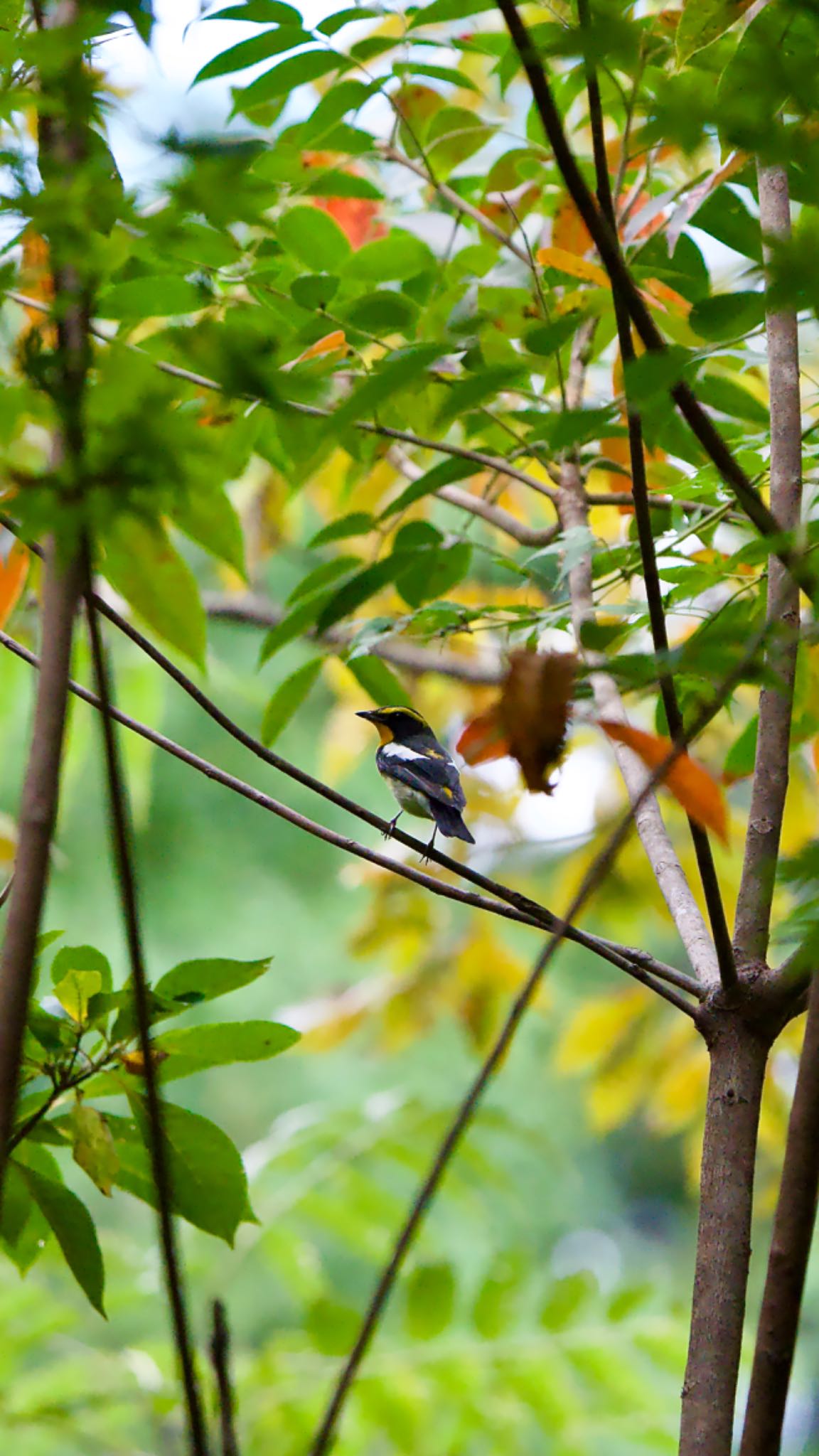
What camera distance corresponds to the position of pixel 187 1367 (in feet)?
1.35

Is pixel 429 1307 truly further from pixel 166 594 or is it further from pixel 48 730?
pixel 48 730

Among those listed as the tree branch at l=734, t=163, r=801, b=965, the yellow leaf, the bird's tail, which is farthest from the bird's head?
the tree branch at l=734, t=163, r=801, b=965

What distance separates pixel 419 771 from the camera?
1.65m

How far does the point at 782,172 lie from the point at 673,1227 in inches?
292

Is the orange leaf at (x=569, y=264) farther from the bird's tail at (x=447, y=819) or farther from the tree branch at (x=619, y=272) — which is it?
the bird's tail at (x=447, y=819)

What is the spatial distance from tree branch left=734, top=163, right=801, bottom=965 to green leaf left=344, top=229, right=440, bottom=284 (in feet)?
1.14

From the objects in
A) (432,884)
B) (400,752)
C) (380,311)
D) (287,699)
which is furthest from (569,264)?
(400,752)

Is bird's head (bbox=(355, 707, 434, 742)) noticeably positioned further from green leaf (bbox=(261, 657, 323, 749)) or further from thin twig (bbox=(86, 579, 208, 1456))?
thin twig (bbox=(86, 579, 208, 1456))

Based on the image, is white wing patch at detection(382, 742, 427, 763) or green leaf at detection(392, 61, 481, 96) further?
white wing patch at detection(382, 742, 427, 763)

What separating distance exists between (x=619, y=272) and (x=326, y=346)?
1.45 ft

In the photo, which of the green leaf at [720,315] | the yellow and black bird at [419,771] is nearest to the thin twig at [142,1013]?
the green leaf at [720,315]

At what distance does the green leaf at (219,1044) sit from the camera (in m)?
0.71

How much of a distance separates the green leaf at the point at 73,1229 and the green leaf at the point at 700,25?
79cm

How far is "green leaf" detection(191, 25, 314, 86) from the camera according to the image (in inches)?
37.9
